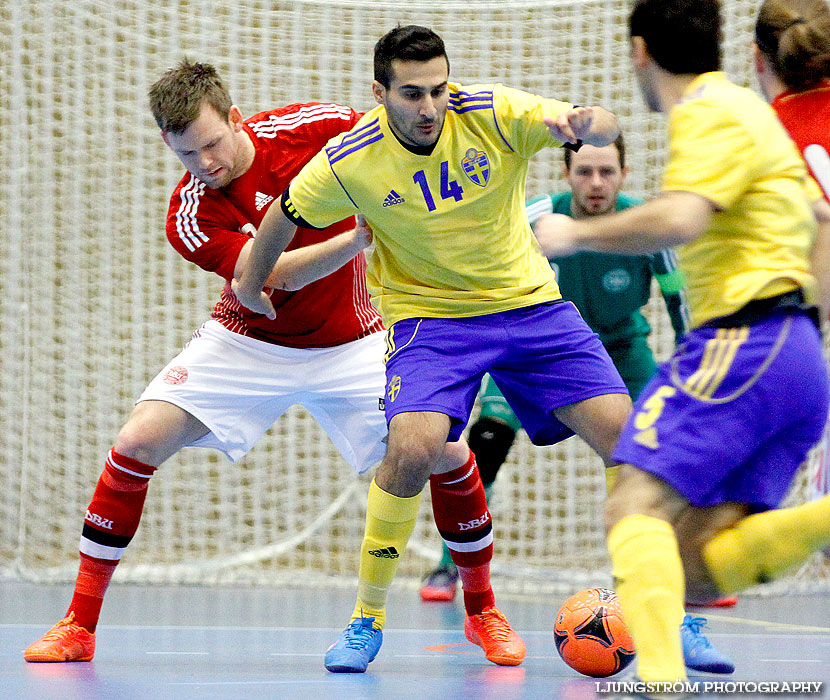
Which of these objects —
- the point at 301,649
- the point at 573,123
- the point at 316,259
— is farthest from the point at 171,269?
the point at 573,123

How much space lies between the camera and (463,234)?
10.5ft

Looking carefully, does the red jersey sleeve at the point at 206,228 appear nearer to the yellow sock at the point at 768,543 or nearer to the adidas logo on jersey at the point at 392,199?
the adidas logo on jersey at the point at 392,199

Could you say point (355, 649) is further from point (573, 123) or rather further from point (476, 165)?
point (573, 123)

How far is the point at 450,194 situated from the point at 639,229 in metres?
1.07

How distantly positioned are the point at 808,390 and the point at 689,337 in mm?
253

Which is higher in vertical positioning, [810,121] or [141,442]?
[810,121]

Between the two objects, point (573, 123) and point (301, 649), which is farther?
point (301, 649)

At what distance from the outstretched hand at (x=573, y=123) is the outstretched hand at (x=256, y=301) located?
100cm

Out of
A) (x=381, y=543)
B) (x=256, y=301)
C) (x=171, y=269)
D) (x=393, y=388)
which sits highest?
(x=256, y=301)

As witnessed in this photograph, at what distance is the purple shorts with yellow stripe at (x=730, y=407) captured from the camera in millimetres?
2191

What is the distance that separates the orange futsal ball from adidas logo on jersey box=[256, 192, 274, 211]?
162 centimetres

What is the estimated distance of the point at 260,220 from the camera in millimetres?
3738

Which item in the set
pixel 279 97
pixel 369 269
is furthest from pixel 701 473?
pixel 279 97

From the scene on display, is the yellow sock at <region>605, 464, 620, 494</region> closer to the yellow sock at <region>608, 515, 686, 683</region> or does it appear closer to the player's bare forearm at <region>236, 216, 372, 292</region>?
the player's bare forearm at <region>236, 216, 372, 292</region>
